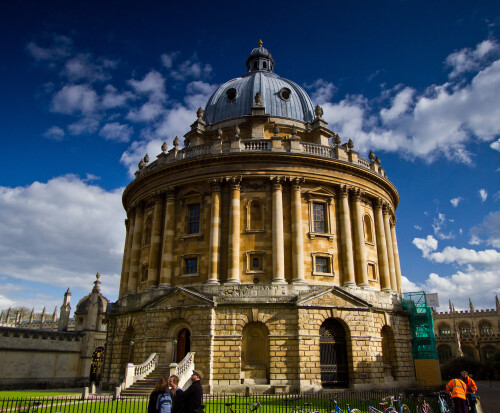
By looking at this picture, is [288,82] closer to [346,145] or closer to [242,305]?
[346,145]

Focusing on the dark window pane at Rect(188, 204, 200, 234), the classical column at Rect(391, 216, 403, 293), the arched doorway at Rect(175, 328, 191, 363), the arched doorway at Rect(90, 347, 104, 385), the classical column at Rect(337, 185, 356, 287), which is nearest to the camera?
the arched doorway at Rect(175, 328, 191, 363)

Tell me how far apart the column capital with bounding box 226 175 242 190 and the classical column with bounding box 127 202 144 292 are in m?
9.06

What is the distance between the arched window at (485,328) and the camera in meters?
80.8

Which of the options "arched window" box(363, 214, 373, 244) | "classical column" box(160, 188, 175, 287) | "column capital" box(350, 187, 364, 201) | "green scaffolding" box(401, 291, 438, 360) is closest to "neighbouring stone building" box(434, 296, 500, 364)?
"green scaffolding" box(401, 291, 438, 360)

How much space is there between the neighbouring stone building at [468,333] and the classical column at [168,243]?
201ft

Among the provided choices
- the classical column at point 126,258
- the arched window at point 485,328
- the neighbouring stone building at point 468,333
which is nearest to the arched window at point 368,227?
the classical column at point 126,258

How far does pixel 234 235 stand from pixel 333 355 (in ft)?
31.7

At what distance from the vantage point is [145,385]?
78.0 ft

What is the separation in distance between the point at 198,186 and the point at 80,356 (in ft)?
89.7

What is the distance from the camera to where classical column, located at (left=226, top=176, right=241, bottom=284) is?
27.7m

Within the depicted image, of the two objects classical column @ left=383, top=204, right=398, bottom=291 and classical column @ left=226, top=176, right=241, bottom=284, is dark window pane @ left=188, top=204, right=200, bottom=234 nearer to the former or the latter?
classical column @ left=226, top=176, right=241, bottom=284

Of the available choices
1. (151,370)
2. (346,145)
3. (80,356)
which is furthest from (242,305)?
(80,356)

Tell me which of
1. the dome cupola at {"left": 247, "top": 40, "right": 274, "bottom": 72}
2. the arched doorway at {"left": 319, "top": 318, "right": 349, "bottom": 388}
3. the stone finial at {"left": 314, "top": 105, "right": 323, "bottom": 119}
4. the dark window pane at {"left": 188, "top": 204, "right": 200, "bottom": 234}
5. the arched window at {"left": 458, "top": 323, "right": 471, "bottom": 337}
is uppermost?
the dome cupola at {"left": 247, "top": 40, "right": 274, "bottom": 72}

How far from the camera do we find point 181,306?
26.8 m
